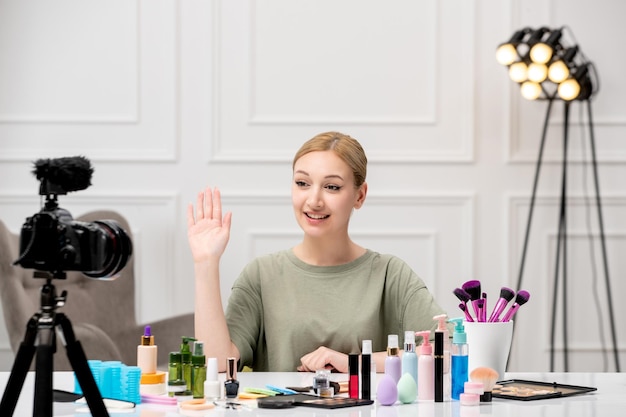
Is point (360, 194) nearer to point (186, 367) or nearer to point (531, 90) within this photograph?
point (186, 367)

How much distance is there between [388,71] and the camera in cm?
409

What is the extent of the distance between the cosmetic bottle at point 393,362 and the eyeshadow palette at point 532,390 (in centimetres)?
19

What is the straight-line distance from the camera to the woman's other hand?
2.14 metres

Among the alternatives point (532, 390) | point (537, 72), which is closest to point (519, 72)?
point (537, 72)

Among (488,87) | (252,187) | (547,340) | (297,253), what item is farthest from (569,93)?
(297,253)

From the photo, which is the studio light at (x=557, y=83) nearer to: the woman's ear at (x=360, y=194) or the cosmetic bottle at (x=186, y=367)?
the woman's ear at (x=360, y=194)

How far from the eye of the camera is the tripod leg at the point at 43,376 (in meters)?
1.37

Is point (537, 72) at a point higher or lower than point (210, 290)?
higher

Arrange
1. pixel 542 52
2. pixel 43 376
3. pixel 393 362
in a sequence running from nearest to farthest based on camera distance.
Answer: pixel 43 376
pixel 393 362
pixel 542 52

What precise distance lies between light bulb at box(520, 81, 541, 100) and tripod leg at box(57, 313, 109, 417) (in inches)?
110

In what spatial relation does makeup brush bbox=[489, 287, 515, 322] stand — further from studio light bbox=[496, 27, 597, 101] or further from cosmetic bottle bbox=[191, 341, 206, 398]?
studio light bbox=[496, 27, 597, 101]

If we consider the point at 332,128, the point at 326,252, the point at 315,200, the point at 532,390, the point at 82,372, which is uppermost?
the point at 332,128

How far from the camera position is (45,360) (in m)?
1.38

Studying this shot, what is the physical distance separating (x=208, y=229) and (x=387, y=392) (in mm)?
690
